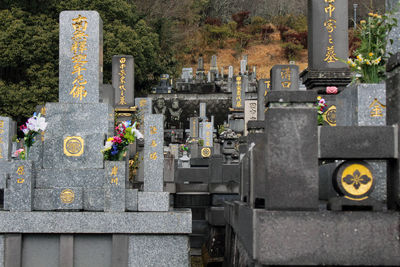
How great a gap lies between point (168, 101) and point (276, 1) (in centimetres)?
3519

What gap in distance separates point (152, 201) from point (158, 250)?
0.68 metres

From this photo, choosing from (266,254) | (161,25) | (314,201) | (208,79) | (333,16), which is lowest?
(266,254)

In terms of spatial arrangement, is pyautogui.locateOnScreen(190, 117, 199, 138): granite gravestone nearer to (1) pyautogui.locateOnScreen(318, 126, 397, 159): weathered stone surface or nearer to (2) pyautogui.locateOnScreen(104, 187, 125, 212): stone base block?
(2) pyautogui.locateOnScreen(104, 187, 125, 212): stone base block

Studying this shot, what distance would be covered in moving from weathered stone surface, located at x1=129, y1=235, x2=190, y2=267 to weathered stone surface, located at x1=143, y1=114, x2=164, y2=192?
2.59 ft

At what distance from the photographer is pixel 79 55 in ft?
22.4

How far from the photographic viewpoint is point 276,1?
6788cm

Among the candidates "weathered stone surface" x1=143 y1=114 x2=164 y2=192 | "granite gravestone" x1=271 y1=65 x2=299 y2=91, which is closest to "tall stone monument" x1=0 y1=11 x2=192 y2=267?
"weathered stone surface" x1=143 y1=114 x2=164 y2=192

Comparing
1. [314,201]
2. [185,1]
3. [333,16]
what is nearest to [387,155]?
[314,201]

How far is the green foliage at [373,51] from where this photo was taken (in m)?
4.54

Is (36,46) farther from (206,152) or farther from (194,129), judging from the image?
(206,152)

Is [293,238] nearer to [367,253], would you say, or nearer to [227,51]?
[367,253]

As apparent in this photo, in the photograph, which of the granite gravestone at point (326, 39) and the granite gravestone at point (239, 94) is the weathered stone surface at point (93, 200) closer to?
the granite gravestone at point (326, 39)

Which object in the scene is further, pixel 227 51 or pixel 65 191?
pixel 227 51

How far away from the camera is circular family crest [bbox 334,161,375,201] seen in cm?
329
